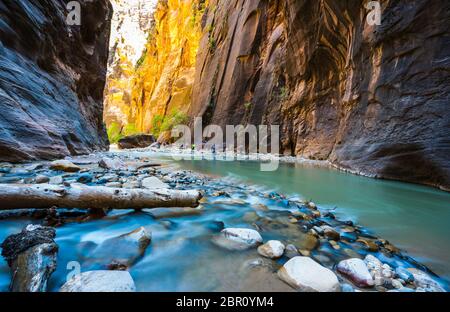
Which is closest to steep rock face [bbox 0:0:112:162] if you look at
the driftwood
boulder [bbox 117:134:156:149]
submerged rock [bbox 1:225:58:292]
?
the driftwood

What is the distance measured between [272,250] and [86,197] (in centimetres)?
151

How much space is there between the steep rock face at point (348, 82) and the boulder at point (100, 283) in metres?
4.82

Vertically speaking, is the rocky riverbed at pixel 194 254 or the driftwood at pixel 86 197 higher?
the driftwood at pixel 86 197

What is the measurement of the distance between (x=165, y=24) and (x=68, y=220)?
3924cm

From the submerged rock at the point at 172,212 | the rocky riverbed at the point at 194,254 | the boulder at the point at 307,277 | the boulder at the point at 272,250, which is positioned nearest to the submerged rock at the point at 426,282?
the rocky riverbed at the point at 194,254

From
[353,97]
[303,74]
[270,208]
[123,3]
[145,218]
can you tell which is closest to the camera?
[145,218]

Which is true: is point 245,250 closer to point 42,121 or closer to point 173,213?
point 173,213

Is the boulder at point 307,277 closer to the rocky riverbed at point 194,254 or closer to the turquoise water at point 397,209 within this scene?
the rocky riverbed at point 194,254

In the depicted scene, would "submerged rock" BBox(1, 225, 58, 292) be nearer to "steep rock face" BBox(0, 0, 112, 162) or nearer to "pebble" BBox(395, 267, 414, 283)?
"pebble" BBox(395, 267, 414, 283)

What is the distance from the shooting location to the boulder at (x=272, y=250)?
1.34 metres

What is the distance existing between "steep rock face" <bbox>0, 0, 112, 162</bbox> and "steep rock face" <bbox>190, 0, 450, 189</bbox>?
7.44 metres

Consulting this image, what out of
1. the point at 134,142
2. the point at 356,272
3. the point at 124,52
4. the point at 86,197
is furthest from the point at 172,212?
the point at 124,52
